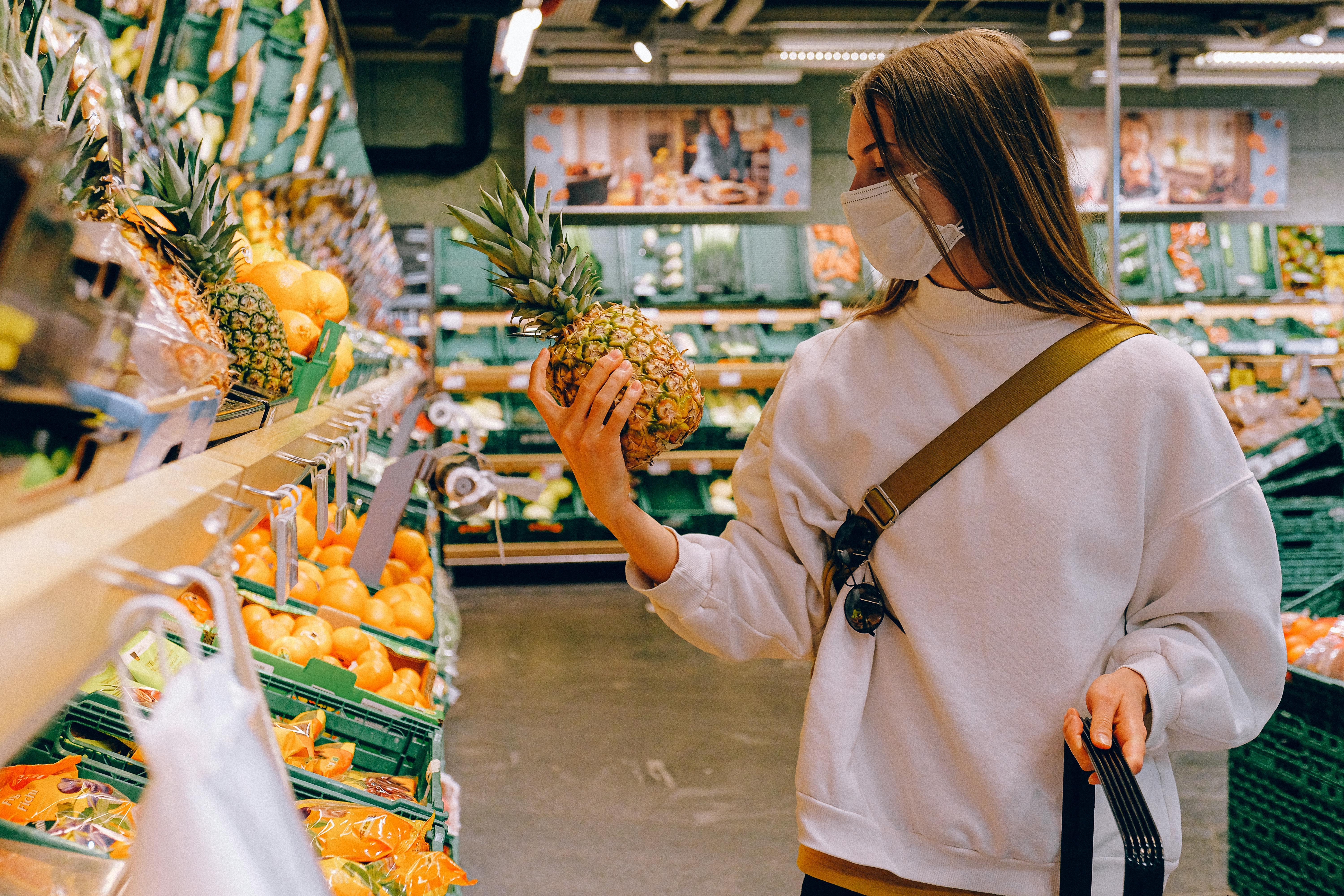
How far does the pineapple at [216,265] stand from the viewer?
1342mm

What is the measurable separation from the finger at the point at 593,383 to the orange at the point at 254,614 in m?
1.23

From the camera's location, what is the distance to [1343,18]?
7258 millimetres

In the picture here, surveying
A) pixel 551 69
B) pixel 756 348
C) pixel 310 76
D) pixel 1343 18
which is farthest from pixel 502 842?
pixel 1343 18

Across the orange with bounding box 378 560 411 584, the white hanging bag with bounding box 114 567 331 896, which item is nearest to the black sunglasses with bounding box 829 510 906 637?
the white hanging bag with bounding box 114 567 331 896

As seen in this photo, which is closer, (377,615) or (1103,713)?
(1103,713)

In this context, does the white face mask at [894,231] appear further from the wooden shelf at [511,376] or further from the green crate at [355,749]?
the wooden shelf at [511,376]

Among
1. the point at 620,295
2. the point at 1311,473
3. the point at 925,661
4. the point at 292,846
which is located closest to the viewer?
the point at 292,846

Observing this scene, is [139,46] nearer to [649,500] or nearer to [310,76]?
[310,76]

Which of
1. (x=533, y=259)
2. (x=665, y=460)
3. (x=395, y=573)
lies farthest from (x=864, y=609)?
(x=665, y=460)

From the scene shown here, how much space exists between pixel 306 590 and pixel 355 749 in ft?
2.29

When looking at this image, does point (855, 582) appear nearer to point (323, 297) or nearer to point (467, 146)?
point (323, 297)

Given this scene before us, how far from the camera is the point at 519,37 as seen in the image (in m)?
5.32

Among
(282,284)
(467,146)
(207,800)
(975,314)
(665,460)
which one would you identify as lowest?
(665,460)

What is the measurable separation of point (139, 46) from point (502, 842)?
2531 millimetres
